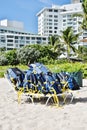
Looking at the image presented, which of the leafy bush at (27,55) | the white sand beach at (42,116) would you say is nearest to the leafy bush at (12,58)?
the leafy bush at (27,55)

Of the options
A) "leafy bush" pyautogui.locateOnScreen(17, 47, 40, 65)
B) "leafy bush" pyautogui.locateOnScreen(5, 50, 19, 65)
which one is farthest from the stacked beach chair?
"leafy bush" pyautogui.locateOnScreen(17, 47, 40, 65)

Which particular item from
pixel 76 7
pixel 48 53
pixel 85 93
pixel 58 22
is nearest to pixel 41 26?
pixel 58 22

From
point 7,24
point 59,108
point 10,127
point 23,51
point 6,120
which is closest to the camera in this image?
point 10,127

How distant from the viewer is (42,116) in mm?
7277

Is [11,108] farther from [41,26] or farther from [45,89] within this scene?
[41,26]

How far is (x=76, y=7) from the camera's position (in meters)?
149

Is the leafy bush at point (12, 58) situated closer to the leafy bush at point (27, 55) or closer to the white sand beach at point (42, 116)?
the leafy bush at point (27, 55)

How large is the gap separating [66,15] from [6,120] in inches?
5380

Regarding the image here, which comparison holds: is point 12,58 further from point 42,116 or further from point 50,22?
point 50,22

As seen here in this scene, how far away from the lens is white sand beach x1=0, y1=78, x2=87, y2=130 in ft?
20.9

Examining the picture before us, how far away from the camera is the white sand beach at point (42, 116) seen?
20.9 feet

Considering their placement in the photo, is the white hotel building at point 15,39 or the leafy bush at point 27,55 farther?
the white hotel building at point 15,39

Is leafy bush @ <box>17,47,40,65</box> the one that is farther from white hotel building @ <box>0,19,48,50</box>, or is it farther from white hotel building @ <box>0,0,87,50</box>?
white hotel building @ <box>0,0,87,50</box>

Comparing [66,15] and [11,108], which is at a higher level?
[66,15]
